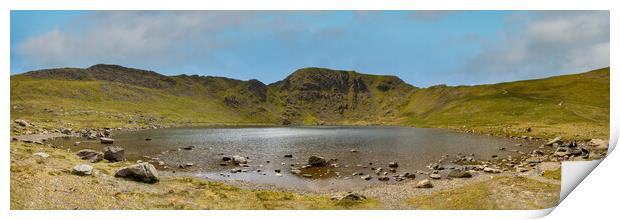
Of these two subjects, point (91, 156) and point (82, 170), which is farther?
point (91, 156)

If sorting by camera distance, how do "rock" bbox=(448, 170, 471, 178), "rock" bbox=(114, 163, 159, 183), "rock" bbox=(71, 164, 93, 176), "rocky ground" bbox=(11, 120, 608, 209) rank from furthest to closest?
"rock" bbox=(448, 170, 471, 178)
"rock" bbox=(114, 163, 159, 183)
"rock" bbox=(71, 164, 93, 176)
"rocky ground" bbox=(11, 120, 608, 209)

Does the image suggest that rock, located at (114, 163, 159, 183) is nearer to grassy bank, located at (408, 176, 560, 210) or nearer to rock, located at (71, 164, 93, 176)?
A: rock, located at (71, 164, 93, 176)

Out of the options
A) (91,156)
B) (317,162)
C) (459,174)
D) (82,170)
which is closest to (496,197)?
(459,174)

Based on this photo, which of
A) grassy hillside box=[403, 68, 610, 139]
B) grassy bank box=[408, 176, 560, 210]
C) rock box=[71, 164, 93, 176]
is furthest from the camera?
grassy hillside box=[403, 68, 610, 139]

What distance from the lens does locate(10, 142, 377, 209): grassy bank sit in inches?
936

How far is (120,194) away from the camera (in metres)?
25.9

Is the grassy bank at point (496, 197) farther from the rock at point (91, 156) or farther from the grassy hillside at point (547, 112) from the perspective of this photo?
the grassy hillside at point (547, 112)

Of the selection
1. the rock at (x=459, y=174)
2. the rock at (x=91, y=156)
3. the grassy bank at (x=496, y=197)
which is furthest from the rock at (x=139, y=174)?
the rock at (x=459, y=174)

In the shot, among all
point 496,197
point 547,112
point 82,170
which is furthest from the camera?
point 547,112

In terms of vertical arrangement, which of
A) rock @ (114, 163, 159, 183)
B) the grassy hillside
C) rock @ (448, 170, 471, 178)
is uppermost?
the grassy hillside

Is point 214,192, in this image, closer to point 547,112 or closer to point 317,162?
point 317,162

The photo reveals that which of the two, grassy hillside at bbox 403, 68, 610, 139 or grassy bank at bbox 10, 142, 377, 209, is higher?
grassy hillside at bbox 403, 68, 610, 139

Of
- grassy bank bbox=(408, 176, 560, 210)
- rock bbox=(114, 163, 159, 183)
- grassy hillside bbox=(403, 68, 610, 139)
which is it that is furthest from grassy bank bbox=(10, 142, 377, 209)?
grassy hillside bbox=(403, 68, 610, 139)
